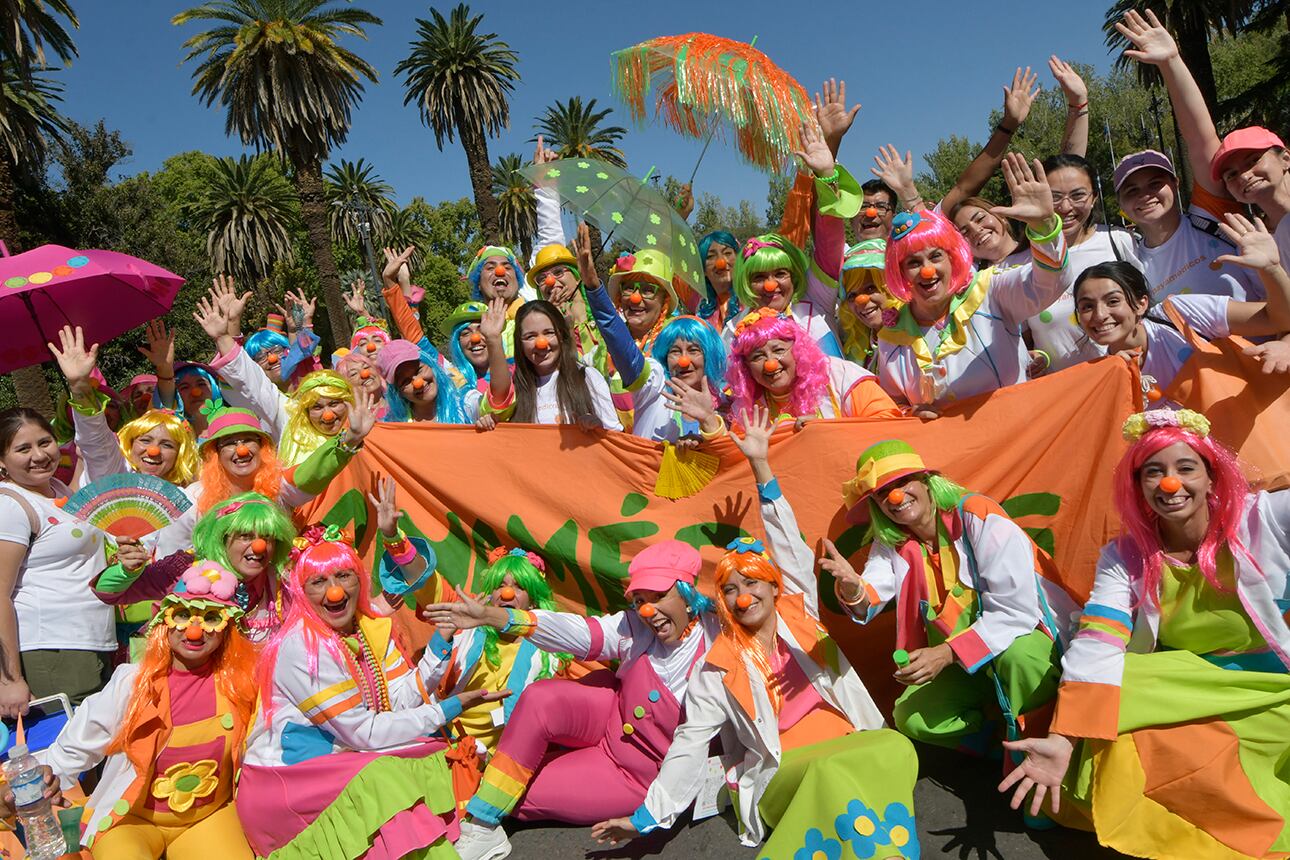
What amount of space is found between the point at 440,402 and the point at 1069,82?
4.08m

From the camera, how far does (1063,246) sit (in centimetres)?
372

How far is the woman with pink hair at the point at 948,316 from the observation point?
4.06 m

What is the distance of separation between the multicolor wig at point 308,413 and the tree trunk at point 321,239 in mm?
17815

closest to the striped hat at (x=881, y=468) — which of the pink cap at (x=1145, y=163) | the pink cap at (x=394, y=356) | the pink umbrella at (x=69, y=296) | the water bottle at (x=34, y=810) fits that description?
the pink cap at (x=1145, y=163)

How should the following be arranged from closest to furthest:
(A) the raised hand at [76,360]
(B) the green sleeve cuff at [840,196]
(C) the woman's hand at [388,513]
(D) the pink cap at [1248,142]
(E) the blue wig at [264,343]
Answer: (D) the pink cap at [1248,142], (C) the woman's hand at [388,513], (B) the green sleeve cuff at [840,196], (A) the raised hand at [76,360], (E) the blue wig at [264,343]

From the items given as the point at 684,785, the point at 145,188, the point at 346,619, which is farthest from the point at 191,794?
the point at 145,188

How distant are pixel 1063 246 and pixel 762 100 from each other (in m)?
2.03

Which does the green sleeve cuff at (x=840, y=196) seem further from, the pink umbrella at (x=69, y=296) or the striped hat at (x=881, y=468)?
the pink umbrella at (x=69, y=296)

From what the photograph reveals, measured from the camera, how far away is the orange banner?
13.5ft

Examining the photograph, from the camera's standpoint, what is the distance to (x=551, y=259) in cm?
600

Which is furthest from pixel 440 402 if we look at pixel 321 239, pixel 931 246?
pixel 321 239

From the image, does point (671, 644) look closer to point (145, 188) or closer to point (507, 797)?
point (507, 797)

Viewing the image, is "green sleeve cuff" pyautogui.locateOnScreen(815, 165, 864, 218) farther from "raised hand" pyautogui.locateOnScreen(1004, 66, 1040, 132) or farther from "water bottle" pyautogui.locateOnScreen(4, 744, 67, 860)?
"water bottle" pyautogui.locateOnScreen(4, 744, 67, 860)

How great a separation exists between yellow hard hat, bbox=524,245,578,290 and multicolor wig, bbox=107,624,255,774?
10.3ft
